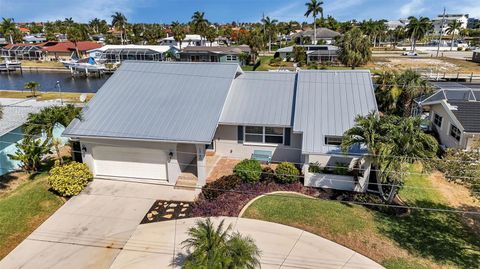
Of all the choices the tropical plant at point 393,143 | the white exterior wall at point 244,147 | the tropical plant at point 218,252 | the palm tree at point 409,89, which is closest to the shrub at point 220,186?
the white exterior wall at point 244,147

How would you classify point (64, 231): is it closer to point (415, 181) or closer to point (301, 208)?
point (301, 208)

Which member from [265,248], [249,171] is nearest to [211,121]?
[249,171]

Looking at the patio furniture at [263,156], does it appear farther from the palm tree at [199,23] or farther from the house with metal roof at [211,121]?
the palm tree at [199,23]

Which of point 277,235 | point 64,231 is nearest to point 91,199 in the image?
point 64,231

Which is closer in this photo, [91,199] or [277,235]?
[277,235]

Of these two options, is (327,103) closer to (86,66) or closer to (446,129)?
(446,129)
